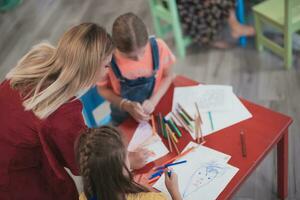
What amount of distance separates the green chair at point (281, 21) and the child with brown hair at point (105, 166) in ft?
6.13

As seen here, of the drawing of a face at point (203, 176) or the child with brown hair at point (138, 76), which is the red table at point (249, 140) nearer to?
the drawing of a face at point (203, 176)

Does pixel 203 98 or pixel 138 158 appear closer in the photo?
pixel 138 158

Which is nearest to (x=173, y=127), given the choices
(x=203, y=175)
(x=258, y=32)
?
(x=203, y=175)

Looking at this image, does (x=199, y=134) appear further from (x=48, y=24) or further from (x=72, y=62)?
(x=48, y=24)

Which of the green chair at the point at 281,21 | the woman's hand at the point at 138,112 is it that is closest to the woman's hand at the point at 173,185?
the woman's hand at the point at 138,112

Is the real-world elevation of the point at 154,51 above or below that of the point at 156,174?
above

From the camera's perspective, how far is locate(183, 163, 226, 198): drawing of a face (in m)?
1.58

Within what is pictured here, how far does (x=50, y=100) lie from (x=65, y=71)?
0.39ft

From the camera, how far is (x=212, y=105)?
1.91 metres

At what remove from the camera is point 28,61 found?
1.62 metres

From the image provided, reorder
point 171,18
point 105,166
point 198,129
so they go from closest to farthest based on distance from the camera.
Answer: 1. point 105,166
2. point 198,129
3. point 171,18

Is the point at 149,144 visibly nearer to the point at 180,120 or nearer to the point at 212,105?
the point at 180,120

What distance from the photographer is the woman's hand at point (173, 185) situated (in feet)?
4.89

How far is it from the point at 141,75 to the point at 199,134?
0.49 m
